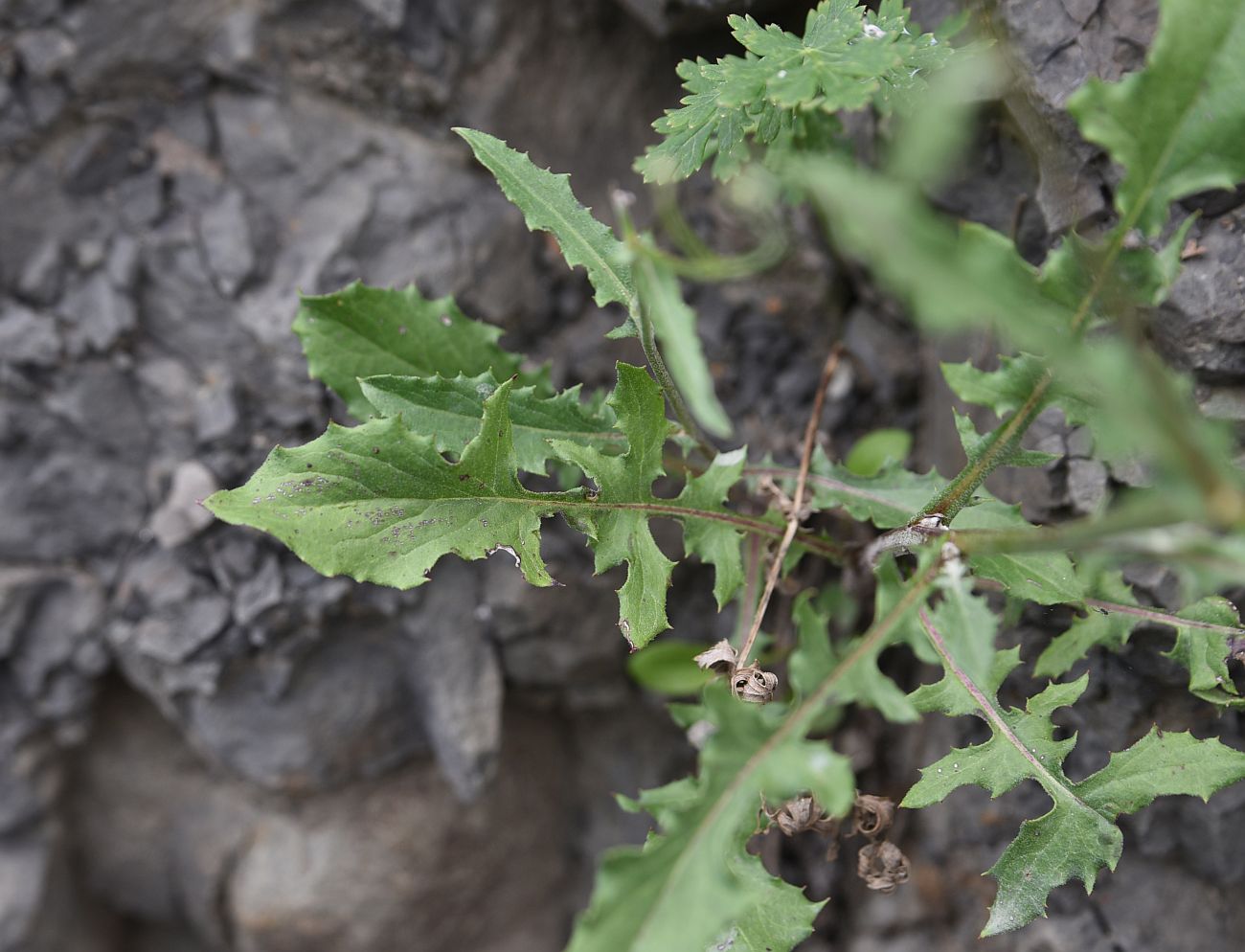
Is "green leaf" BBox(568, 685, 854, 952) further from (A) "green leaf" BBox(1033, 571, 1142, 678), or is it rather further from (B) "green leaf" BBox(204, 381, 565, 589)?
(A) "green leaf" BBox(1033, 571, 1142, 678)

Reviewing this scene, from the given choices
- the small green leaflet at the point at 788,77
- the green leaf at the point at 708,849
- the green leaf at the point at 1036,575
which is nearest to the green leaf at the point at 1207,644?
the green leaf at the point at 1036,575

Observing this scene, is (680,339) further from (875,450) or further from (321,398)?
(321,398)

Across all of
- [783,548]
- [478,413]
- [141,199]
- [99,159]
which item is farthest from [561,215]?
[99,159]

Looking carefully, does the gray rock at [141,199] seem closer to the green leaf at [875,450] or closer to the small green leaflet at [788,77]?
the small green leaflet at [788,77]

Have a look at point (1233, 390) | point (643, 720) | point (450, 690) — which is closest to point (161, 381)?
point (450, 690)

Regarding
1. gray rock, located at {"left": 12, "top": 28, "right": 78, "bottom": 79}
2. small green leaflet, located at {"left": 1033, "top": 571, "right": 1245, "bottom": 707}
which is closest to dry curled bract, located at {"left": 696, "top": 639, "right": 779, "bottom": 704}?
small green leaflet, located at {"left": 1033, "top": 571, "right": 1245, "bottom": 707}

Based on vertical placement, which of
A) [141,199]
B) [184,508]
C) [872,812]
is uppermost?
[872,812]

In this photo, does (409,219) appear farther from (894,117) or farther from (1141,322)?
(1141,322)
